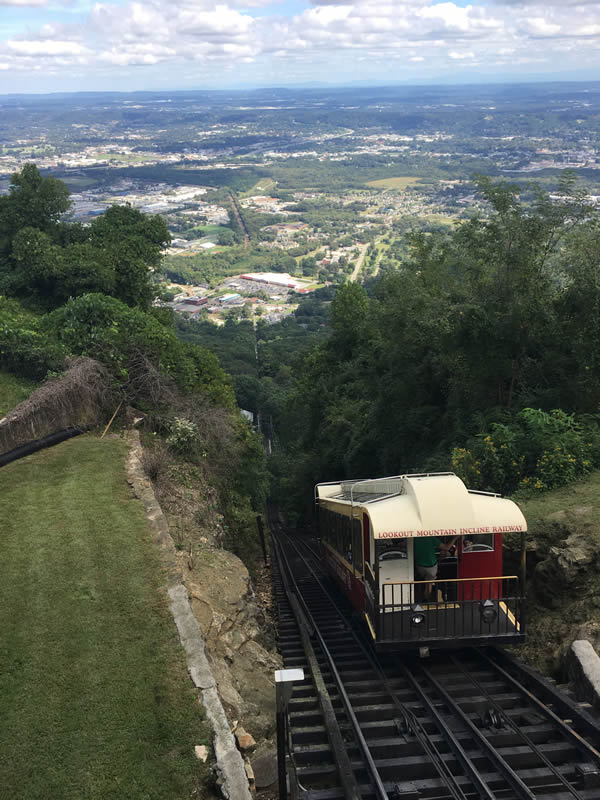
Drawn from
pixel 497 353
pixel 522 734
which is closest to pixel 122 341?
pixel 497 353

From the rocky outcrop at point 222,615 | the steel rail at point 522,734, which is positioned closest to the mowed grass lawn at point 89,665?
the rocky outcrop at point 222,615

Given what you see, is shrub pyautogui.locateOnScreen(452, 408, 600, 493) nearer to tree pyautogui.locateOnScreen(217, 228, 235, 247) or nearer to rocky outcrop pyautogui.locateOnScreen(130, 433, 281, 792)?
rocky outcrop pyautogui.locateOnScreen(130, 433, 281, 792)

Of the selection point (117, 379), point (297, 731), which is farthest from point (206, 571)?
point (117, 379)

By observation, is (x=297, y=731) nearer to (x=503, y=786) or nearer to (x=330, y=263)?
(x=503, y=786)

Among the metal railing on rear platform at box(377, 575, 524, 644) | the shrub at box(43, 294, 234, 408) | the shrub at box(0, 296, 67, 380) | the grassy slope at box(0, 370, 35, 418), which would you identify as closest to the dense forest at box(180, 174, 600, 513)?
the metal railing on rear platform at box(377, 575, 524, 644)

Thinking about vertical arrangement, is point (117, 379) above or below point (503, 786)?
above

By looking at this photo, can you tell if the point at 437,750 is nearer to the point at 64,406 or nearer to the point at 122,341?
the point at 64,406
